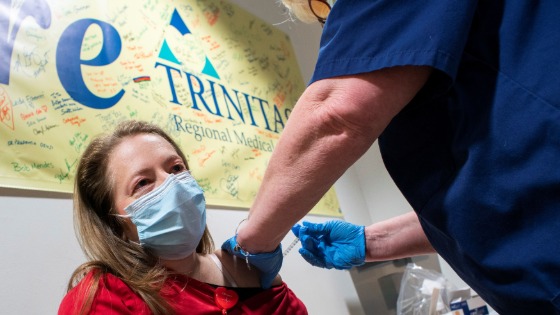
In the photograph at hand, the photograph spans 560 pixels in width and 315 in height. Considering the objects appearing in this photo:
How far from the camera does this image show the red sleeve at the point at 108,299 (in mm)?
935

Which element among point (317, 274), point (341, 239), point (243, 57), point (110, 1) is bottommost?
point (317, 274)

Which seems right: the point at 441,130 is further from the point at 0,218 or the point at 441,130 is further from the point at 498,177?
the point at 0,218

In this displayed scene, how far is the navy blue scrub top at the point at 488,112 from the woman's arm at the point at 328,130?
3cm

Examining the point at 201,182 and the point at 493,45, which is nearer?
the point at 493,45

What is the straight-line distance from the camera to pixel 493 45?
2.19ft

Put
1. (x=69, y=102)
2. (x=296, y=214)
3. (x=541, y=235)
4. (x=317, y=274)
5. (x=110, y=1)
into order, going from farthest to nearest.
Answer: (x=317, y=274) → (x=110, y=1) → (x=69, y=102) → (x=296, y=214) → (x=541, y=235)

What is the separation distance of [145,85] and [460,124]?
1.39m

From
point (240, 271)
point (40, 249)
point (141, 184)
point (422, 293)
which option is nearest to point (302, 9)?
point (141, 184)

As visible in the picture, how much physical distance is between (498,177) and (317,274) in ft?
5.76

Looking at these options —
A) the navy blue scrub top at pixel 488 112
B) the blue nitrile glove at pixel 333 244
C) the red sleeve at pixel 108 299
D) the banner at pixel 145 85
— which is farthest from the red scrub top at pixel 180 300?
the navy blue scrub top at pixel 488 112

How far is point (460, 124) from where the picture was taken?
0.70 m

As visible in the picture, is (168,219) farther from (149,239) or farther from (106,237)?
(106,237)

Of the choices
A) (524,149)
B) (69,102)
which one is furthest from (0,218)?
(524,149)

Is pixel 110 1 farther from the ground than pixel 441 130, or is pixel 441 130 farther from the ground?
pixel 110 1
